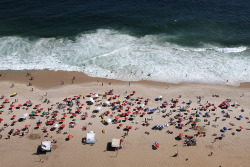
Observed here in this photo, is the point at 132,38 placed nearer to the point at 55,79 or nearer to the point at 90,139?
the point at 55,79

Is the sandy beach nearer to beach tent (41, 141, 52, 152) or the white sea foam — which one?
beach tent (41, 141, 52, 152)

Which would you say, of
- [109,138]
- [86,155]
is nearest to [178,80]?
[109,138]

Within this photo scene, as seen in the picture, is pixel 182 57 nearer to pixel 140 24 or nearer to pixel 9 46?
pixel 140 24

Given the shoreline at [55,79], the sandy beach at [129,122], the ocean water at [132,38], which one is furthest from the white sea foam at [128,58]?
the sandy beach at [129,122]

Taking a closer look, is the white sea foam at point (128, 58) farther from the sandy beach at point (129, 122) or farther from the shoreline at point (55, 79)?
the sandy beach at point (129, 122)

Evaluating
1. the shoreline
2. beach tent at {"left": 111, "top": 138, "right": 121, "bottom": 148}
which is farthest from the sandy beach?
beach tent at {"left": 111, "top": 138, "right": 121, "bottom": 148}

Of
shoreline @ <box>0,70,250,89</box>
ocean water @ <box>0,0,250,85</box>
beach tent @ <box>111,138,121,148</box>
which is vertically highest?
ocean water @ <box>0,0,250,85</box>
